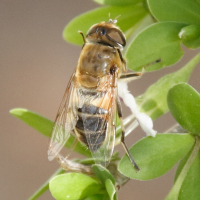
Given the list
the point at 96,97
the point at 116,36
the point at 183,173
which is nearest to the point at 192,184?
the point at 183,173

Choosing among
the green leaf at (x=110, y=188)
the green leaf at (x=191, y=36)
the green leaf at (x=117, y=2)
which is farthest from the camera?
the green leaf at (x=117, y=2)

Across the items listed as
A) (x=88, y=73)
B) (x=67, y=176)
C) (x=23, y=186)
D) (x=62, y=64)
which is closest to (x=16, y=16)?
(x=62, y=64)

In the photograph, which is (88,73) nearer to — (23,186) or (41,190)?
(41,190)

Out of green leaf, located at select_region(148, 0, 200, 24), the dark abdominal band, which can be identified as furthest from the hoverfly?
green leaf, located at select_region(148, 0, 200, 24)

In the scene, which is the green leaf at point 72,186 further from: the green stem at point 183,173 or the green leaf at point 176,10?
the green leaf at point 176,10

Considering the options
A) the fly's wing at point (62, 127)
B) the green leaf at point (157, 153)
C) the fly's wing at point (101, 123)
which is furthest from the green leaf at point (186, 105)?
the fly's wing at point (62, 127)

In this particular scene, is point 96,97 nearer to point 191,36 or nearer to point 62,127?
point 62,127

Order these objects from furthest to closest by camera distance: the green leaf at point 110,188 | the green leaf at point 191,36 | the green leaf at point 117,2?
the green leaf at point 117,2 → the green leaf at point 191,36 → the green leaf at point 110,188
